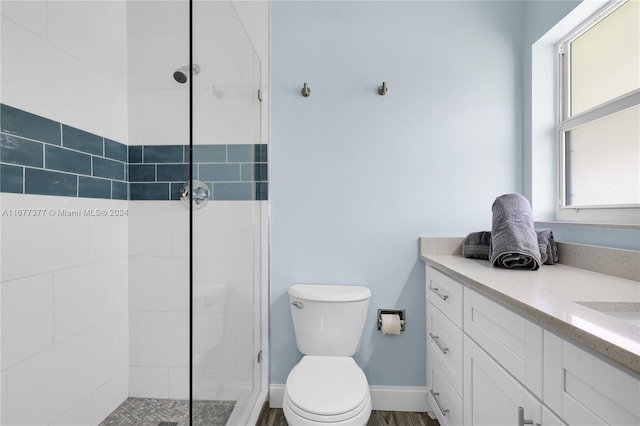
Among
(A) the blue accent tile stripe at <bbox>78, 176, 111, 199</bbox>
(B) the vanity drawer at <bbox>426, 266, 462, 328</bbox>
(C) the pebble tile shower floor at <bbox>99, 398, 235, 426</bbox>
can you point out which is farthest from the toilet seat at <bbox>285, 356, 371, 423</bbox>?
(A) the blue accent tile stripe at <bbox>78, 176, 111, 199</bbox>

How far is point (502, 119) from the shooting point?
1777 millimetres

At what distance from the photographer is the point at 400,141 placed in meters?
1.77

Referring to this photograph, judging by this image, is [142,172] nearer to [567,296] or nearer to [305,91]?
[305,91]

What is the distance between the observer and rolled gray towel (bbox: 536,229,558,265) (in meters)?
1.45

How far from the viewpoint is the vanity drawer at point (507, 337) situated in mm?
808

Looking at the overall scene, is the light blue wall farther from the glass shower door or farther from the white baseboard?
the glass shower door

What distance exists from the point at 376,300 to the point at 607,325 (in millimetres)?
1172

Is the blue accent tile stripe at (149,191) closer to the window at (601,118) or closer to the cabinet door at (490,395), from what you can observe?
the cabinet door at (490,395)

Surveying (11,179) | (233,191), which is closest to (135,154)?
(11,179)

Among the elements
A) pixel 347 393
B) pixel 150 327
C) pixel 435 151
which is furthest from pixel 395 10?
pixel 150 327

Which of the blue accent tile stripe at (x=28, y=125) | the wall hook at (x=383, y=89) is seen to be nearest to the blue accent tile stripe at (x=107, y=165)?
the blue accent tile stripe at (x=28, y=125)

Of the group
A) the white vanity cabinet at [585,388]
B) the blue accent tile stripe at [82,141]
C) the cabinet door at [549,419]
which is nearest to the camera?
the white vanity cabinet at [585,388]

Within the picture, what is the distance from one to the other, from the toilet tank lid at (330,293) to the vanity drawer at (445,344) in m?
0.35

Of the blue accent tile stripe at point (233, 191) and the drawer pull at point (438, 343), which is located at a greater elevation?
the blue accent tile stripe at point (233, 191)
